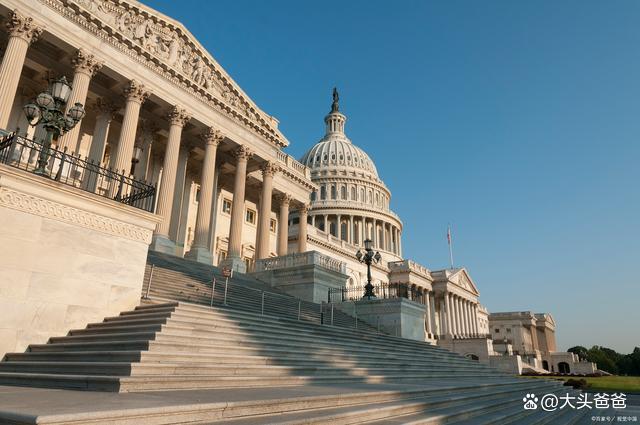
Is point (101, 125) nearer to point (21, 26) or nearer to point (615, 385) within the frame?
point (21, 26)

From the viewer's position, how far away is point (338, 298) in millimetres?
28156

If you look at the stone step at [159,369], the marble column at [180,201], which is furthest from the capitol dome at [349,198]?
the stone step at [159,369]

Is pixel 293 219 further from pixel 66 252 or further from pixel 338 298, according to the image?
pixel 66 252

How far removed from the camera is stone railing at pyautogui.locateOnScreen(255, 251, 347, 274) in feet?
91.5

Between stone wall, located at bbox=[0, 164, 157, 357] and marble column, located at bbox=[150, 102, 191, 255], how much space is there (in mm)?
13776

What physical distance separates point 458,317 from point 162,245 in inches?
2893

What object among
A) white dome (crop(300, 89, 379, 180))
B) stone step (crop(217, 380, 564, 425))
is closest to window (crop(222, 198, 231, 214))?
stone step (crop(217, 380, 564, 425))

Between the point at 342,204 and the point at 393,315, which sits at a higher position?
the point at 342,204

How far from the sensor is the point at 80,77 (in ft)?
76.8

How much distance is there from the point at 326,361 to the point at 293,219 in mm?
78170

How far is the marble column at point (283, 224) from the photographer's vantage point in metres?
38.7

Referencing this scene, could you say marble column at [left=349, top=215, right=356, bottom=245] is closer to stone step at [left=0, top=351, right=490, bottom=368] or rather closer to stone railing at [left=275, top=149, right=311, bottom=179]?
stone railing at [left=275, top=149, right=311, bottom=179]

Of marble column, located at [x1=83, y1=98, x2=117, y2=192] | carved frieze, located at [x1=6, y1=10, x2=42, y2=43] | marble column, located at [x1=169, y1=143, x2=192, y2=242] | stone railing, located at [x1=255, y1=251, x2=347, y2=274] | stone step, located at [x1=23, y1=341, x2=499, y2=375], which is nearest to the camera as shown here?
stone step, located at [x1=23, y1=341, x2=499, y2=375]

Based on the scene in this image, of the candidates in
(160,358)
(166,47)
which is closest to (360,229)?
(166,47)
